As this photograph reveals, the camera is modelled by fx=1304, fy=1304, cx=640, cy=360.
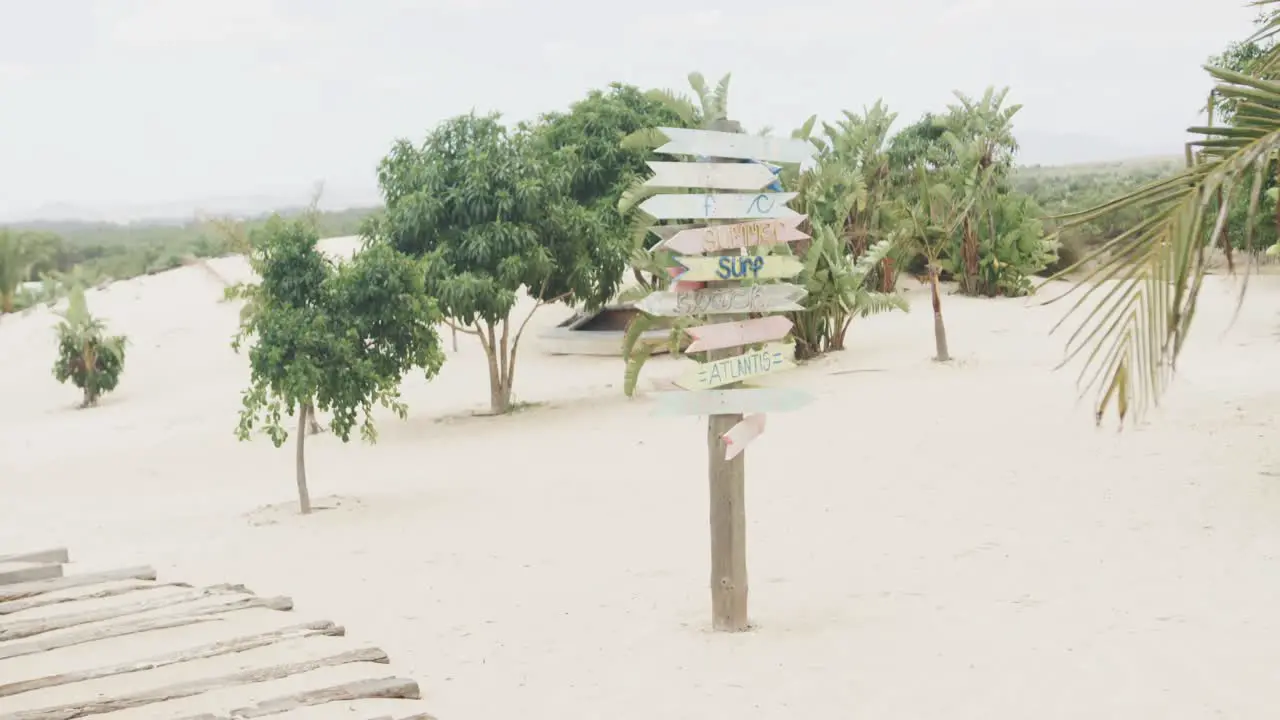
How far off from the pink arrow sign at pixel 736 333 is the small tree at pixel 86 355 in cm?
1796

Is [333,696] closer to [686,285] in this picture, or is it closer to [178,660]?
[178,660]

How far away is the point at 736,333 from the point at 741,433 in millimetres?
484

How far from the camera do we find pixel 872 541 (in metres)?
8.47

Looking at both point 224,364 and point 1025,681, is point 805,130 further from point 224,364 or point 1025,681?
point 224,364

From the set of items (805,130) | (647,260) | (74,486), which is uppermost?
(805,130)

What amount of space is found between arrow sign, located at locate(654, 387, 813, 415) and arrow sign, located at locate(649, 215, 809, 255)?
69 centimetres

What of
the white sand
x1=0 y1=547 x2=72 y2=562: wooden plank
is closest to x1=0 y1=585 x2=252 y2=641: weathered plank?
the white sand

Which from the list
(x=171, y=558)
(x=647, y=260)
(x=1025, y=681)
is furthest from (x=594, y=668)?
(x=647, y=260)

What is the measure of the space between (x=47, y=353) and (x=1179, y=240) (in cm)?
2648

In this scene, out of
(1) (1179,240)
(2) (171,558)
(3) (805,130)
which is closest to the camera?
(1) (1179,240)

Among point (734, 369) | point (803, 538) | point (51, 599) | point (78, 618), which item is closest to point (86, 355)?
point (51, 599)

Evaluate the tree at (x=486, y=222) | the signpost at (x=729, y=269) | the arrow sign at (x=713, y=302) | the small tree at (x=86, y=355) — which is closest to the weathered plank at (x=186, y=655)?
the signpost at (x=729, y=269)

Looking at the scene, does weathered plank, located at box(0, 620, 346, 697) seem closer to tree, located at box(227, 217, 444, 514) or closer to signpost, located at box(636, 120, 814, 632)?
signpost, located at box(636, 120, 814, 632)

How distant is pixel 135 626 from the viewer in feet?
20.0
